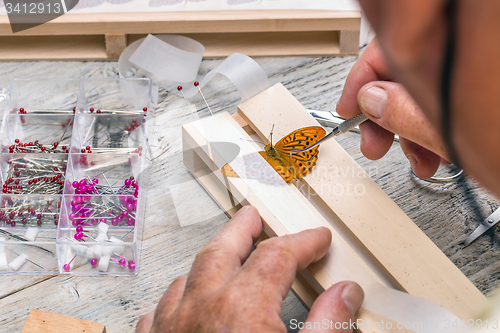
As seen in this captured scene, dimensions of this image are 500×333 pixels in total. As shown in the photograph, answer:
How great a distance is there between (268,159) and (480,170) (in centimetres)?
76

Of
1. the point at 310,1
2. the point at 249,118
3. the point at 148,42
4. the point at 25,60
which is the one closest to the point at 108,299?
the point at 249,118

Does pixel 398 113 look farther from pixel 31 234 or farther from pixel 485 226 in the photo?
pixel 31 234

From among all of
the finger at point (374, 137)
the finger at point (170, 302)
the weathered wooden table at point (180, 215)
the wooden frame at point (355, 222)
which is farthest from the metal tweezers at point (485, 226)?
the finger at point (170, 302)

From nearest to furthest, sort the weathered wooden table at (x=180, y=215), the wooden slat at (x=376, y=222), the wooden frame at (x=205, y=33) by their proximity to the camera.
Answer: the wooden slat at (x=376, y=222) → the weathered wooden table at (x=180, y=215) → the wooden frame at (x=205, y=33)

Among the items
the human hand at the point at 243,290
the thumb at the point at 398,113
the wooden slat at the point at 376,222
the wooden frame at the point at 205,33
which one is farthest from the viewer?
the wooden frame at the point at 205,33

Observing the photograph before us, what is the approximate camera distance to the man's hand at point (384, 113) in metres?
0.64

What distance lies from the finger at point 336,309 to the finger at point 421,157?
0.33 m

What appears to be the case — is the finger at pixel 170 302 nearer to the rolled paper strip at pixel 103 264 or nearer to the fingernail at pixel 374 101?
the rolled paper strip at pixel 103 264

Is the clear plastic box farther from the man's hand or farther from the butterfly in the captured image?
the man's hand

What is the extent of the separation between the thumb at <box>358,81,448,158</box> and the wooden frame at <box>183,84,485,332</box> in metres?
0.19

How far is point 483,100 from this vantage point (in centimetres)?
14

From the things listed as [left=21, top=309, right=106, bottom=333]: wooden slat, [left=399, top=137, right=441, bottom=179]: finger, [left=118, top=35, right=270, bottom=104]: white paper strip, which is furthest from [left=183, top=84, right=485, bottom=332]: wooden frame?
[left=21, top=309, right=106, bottom=333]: wooden slat

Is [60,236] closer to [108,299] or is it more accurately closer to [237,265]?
[108,299]

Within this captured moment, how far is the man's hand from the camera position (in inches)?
25.3
